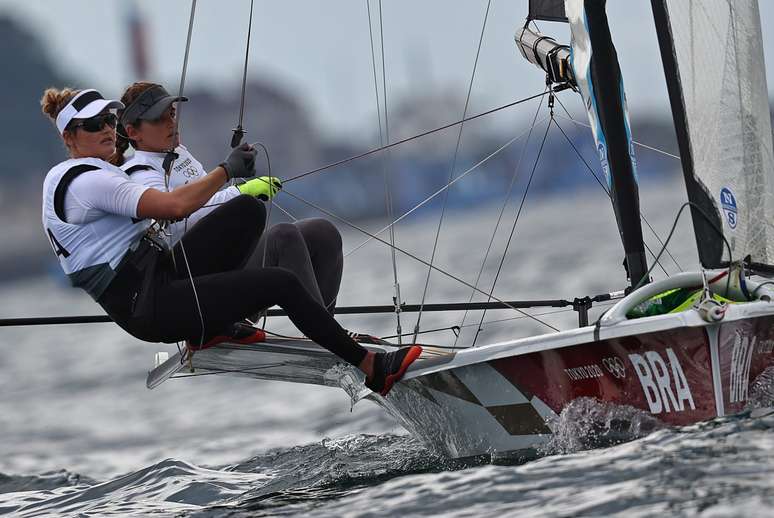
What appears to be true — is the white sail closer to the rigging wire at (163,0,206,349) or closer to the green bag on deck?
the green bag on deck

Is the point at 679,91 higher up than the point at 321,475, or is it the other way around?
the point at 679,91

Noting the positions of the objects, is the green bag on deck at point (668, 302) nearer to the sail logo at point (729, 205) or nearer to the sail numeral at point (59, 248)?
the sail logo at point (729, 205)

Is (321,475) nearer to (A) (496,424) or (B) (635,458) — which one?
(A) (496,424)

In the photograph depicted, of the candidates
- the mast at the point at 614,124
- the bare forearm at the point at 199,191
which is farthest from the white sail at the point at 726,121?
the bare forearm at the point at 199,191

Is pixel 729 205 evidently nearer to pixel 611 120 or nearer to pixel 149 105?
pixel 611 120

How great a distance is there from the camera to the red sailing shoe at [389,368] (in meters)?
3.40

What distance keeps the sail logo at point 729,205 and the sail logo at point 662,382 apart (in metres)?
0.75

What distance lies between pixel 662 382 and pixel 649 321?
18 centimetres

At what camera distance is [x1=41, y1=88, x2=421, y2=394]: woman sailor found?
3311 mm

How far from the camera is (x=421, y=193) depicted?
79.2 meters

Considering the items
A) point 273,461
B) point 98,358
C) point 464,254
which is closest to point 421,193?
point 464,254

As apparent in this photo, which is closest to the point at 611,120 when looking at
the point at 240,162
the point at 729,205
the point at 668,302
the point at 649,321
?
the point at 729,205

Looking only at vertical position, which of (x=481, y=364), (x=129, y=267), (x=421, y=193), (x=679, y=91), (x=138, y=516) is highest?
(x=421, y=193)

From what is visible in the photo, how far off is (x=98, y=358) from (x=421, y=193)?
66784 millimetres
